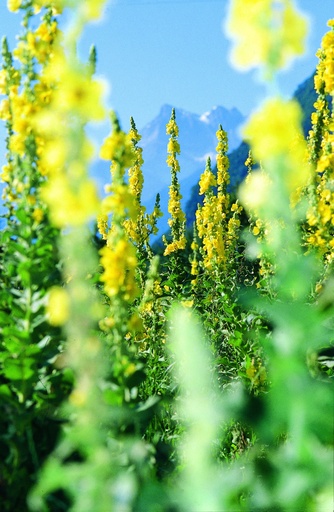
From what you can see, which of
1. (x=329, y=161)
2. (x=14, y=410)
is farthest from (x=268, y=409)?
(x=329, y=161)

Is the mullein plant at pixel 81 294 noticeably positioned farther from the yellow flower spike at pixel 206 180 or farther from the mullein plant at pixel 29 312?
the yellow flower spike at pixel 206 180

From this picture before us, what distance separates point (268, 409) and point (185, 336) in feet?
1.61

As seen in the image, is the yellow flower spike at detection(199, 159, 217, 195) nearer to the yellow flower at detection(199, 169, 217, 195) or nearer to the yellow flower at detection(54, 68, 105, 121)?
the yellow flower at detection(199, 169, 217, 195)

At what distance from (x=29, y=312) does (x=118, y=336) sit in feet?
1.54

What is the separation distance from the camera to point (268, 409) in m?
1.12

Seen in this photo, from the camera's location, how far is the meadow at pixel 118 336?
1.09 meters

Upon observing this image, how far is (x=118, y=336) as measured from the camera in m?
2.21

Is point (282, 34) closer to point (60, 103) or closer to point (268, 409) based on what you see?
point (60, 103)

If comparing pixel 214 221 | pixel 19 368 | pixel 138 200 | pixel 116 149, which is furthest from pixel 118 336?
pixel 138 200

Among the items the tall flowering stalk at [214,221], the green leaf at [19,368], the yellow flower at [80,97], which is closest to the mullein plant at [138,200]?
the tall flowering stalk at [214,221]

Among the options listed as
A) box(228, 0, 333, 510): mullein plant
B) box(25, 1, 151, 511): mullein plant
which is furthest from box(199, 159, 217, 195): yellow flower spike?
box(228, 0, 333, 510): mullein plant

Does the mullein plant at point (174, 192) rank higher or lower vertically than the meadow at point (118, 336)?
higher

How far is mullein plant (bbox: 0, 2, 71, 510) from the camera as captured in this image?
7.24 ft

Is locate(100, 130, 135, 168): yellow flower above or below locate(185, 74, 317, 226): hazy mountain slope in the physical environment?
below
